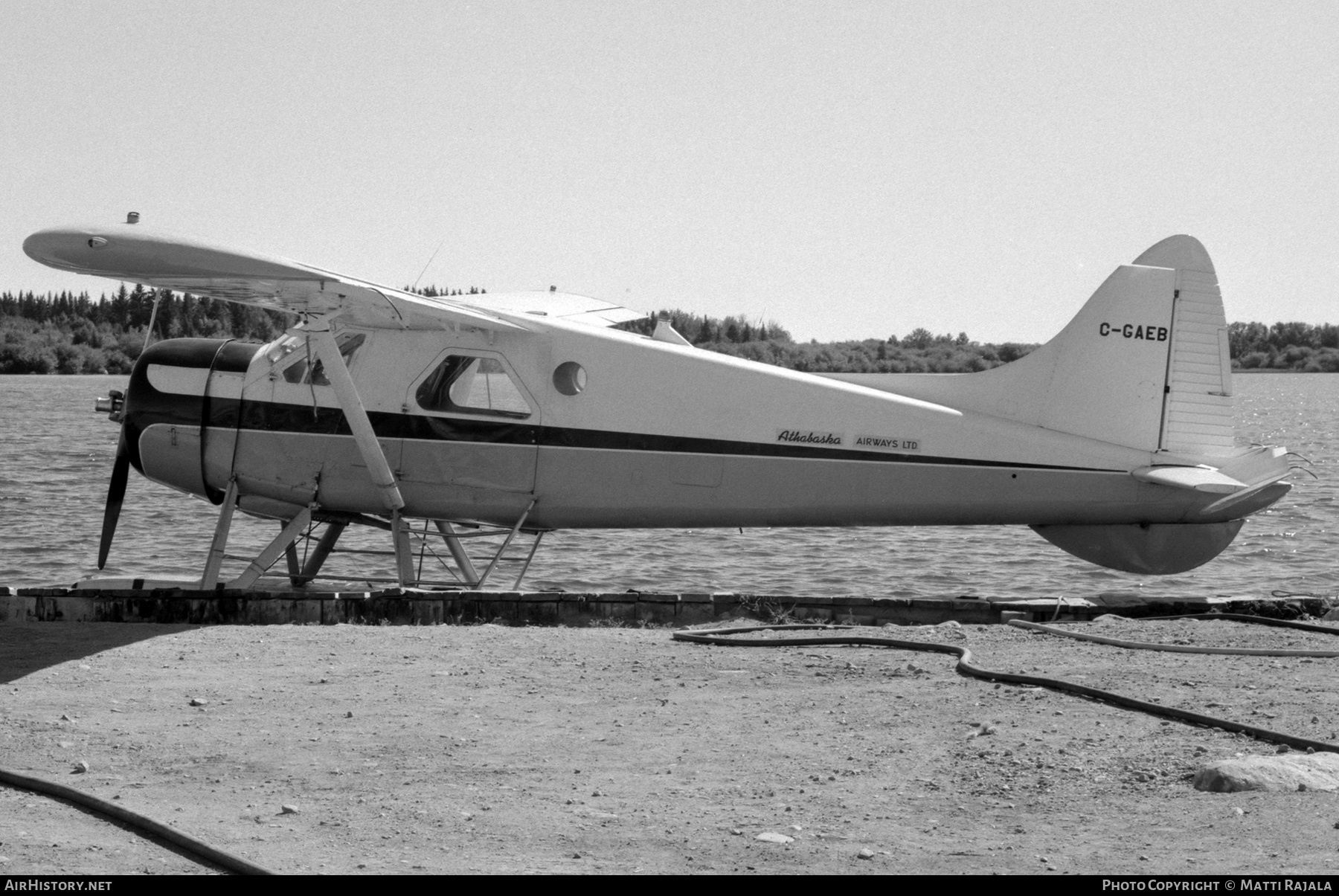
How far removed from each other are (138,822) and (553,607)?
5163 millimetres

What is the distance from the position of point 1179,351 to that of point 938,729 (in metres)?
5.21

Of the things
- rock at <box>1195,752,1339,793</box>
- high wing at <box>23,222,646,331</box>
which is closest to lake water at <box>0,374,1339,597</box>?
high wing at <box>23,222,646,331</box>

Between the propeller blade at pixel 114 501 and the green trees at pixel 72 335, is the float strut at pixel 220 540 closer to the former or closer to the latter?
the propeller blade at pixel 114 501

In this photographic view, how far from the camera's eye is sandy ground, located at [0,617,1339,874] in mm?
4312

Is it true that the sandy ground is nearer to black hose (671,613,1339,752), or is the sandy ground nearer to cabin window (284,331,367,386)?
black hose (671,613,1339,752)

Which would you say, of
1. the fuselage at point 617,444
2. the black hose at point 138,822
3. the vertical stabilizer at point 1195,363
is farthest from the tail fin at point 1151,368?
the black hose at point 138,822

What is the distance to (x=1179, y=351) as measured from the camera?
992 centimetres

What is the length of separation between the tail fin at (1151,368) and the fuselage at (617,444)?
8.1 inches

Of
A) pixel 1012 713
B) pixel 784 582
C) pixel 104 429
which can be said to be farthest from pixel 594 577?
pixel 104 429

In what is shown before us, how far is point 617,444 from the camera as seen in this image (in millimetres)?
10109

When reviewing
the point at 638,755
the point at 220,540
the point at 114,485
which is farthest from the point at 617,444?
the point at 638,755

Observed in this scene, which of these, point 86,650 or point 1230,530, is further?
point 1230,530

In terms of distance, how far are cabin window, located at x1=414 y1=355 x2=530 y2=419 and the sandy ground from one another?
2.70 meters
